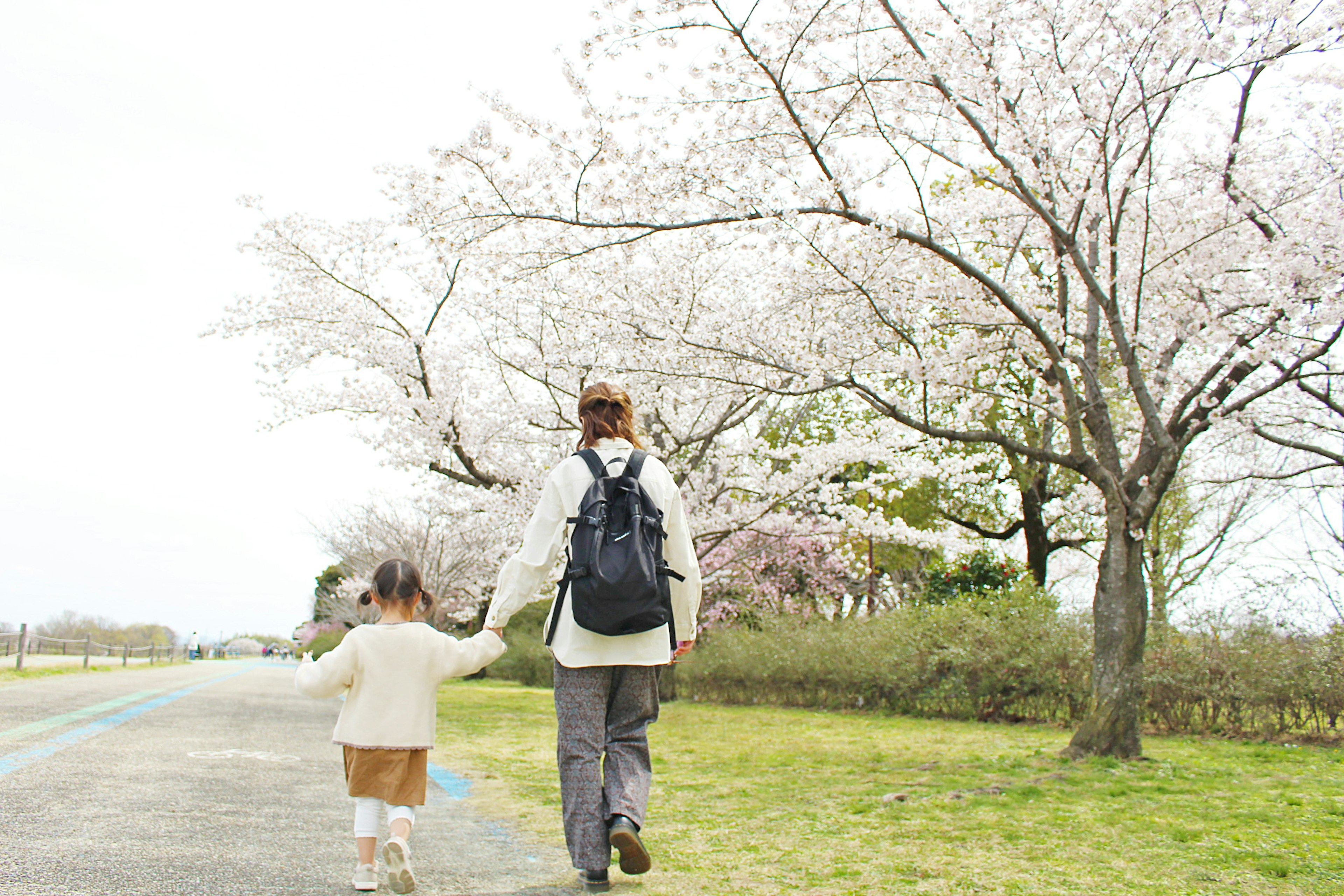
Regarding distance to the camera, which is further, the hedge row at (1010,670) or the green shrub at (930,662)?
the green shrub at (930,662)

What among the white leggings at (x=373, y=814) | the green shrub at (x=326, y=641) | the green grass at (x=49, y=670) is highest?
the white leggings at (x=373, y=814)

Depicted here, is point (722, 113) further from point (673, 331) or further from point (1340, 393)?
point (1340, 393)

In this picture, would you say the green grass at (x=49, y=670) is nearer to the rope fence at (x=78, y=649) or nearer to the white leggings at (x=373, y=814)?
the rope fence at (x=78, y=649)

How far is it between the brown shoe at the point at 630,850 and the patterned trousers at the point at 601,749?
0.27 ft

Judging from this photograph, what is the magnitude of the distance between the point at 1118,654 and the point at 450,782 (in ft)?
16.8

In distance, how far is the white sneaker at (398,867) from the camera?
122 inches

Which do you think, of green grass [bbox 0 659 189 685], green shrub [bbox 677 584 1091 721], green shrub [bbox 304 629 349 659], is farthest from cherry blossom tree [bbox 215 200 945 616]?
green shrub [bbox 304 629 349 659]

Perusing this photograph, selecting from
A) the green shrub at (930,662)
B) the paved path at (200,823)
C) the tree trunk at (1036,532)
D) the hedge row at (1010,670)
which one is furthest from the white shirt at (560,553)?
the tree trunk at (1036,532)

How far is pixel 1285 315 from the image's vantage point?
7.57 meters

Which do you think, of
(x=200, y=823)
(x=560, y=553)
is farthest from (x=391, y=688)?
(x=200, y=823)

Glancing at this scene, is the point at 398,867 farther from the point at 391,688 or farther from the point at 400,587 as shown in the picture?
the point at 400,587

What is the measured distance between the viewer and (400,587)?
3635 millimetres

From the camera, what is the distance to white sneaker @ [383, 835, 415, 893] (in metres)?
3.09

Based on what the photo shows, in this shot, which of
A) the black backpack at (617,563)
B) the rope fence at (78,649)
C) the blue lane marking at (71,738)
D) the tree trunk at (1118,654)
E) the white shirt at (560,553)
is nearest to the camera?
the black backpack at (617,563)
